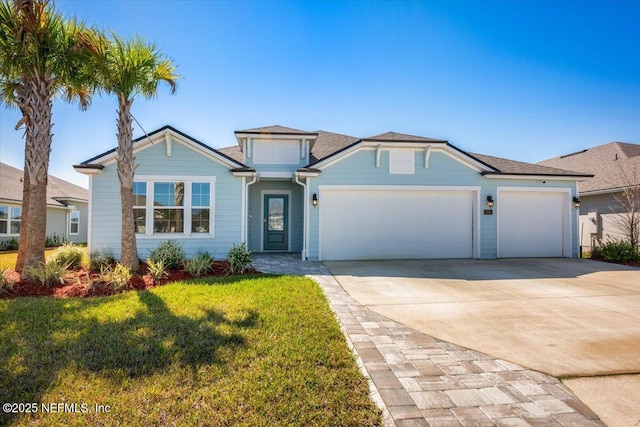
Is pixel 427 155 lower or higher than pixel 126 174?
higher

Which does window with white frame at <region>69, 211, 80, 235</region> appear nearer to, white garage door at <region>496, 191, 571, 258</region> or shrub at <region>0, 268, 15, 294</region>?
shrub at <region>0, 268, 15, 294</region>

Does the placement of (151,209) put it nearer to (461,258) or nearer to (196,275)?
(196,275)

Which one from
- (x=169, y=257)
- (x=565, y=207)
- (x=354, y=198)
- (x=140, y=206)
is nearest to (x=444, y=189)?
(x=354, y=198)

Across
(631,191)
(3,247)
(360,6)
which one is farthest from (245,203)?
(631,191)

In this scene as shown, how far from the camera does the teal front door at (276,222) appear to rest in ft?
39.7

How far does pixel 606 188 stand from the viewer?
12.7m

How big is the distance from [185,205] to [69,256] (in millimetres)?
3250

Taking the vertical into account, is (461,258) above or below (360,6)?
below

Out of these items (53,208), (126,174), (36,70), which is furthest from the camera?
(53,208)

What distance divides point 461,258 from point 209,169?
946 centimetres

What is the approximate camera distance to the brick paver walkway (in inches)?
89.4

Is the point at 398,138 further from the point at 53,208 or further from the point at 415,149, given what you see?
the point at 53,208

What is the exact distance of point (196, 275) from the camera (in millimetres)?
7203

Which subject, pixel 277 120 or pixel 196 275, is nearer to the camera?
pixel 196 275
